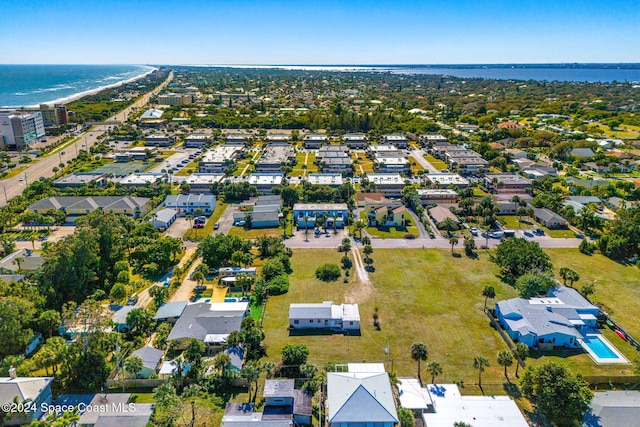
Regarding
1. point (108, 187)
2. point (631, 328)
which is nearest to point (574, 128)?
point (631, 328)

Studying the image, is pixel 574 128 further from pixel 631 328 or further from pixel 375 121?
pixel 631 328

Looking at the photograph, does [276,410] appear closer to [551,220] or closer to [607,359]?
[607,359]

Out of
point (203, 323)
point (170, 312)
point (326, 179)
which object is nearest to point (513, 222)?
point (326, 179)

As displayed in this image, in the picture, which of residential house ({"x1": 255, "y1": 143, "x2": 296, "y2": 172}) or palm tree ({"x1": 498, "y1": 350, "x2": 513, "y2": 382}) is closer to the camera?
palm tree ({"x1": 498, "y1": 350, "x2": 513, "y2": 382})

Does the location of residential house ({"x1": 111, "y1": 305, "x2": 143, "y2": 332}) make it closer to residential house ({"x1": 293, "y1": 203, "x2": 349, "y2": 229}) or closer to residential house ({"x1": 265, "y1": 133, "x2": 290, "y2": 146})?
residential house ({"x1": 293, "y1": 203, "x2": 349, "y2": 229})

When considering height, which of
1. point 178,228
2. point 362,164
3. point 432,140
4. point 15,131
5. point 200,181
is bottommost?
point 178,228

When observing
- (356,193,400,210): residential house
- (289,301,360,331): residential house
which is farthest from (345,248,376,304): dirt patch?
(356,193,400,210): residential house

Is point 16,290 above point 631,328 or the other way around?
above
